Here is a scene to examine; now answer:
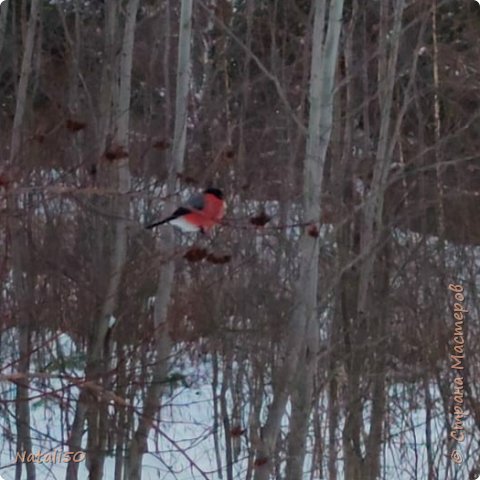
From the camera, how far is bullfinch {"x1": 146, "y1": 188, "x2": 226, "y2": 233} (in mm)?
2795

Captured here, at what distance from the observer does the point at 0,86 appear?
6.95 meters

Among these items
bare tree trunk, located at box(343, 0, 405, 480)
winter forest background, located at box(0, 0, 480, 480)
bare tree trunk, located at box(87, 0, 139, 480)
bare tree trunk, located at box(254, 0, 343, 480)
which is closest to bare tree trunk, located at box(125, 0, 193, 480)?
winter forest background, located at box(0, 0, 480, 480)

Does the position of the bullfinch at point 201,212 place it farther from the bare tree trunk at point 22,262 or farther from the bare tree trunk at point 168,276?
the bare tree trunk at point 22,262

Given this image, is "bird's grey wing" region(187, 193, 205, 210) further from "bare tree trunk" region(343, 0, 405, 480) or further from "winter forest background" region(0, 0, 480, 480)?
"bare tree trunk" region(343, 0, 405, 480)

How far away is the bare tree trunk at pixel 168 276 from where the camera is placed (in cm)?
423

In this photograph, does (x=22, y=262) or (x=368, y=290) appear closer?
(x=22, y=262)

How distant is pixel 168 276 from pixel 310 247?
2.07 feet

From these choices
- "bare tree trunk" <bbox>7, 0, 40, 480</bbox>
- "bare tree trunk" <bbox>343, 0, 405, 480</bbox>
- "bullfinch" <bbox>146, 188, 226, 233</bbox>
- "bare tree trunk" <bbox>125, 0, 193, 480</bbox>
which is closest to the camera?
"bullfinch" <bbox>146, 188, 226, 233</bbox>

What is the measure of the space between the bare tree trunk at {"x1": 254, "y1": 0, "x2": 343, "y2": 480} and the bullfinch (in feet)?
4.09

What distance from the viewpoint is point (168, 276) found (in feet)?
15.1

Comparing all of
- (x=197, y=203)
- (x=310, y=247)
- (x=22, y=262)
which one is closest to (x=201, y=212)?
(x=197, y=203)

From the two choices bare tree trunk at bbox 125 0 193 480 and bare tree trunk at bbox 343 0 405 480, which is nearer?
bare tree trunk at bbox 125 0 193 480

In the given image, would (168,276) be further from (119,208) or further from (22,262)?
(22,262)

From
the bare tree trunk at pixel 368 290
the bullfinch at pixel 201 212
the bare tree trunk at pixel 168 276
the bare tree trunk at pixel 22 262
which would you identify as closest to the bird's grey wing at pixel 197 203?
the bullfinch at pixel 201 212
